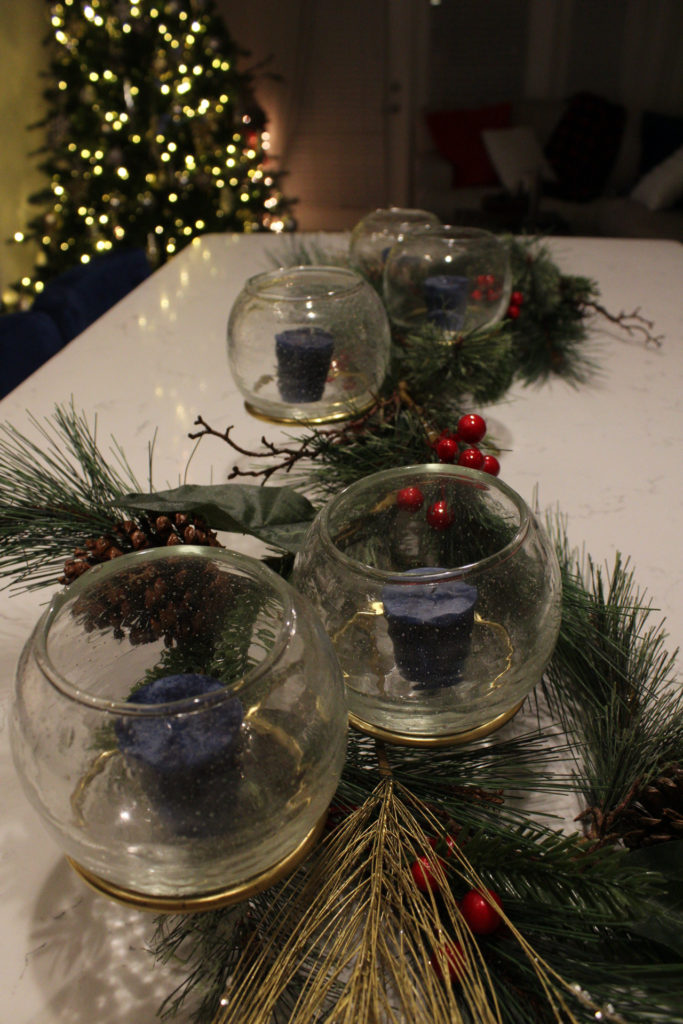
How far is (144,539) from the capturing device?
0.44 meters

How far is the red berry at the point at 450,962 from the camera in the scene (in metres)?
0.28

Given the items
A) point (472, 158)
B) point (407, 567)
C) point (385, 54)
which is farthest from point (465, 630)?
point (385, 54)

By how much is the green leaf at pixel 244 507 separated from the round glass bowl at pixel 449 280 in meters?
0.41

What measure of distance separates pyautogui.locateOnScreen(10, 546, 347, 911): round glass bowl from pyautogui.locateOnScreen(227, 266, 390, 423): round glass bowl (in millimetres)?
387

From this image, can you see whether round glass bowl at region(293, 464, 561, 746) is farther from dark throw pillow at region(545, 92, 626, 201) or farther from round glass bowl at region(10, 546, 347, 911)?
dark throw pillow at region(545, 92, 626, 201)

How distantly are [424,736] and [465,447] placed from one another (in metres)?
0.29

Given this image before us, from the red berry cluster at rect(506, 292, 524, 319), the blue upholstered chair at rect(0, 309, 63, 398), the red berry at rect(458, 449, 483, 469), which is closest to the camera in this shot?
the red berry at rect(458, 449, 483, 469)

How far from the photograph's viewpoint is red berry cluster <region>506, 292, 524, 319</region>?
36.2 inches

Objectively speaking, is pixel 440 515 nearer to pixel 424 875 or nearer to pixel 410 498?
pixel 410 498

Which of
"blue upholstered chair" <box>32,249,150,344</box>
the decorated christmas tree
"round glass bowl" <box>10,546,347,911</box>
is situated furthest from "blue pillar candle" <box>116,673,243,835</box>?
the decorated christmas tree

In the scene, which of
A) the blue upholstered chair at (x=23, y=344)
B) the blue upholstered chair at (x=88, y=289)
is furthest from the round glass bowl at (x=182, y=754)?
the blue upholstered chair at (x=88, y=289)

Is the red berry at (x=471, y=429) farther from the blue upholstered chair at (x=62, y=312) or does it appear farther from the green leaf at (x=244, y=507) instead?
the blue upholstered chair at (x=62, y=312)

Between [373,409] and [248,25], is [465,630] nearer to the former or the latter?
[373,409]

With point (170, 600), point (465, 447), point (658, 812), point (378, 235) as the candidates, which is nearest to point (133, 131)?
point (378, 235)
